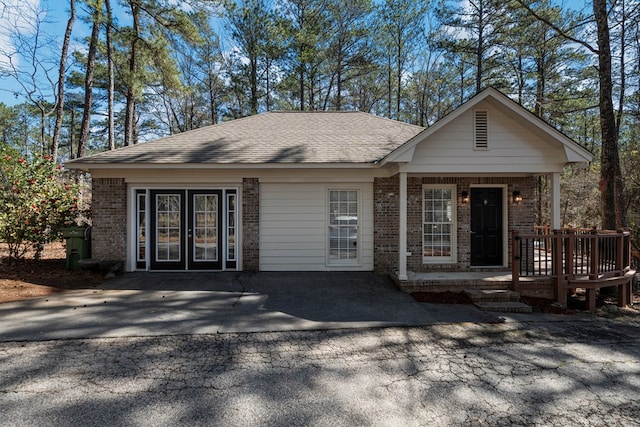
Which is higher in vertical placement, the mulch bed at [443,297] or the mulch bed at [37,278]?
the mulch bed at [37,278]

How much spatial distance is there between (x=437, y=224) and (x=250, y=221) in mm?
4792

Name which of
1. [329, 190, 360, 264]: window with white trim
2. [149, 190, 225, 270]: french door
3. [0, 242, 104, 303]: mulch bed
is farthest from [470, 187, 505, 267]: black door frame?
[0, 242, 104, 303]: mulch bed

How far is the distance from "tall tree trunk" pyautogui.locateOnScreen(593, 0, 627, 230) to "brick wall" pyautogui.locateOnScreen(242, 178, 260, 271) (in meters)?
8.42

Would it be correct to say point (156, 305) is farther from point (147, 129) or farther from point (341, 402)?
point (147, 129)

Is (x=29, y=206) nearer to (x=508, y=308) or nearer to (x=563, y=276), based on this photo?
(x=508, y=308)

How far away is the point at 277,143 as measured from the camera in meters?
8.98

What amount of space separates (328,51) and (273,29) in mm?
3374

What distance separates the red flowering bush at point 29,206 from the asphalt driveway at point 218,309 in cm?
295

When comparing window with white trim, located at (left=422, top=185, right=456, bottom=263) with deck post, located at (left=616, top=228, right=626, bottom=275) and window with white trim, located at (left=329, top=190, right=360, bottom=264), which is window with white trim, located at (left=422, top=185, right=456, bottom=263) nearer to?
window with white trim, located at (left=329, top=190, right=360, bottom=264)

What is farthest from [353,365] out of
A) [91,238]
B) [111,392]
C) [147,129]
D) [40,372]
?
[147,129]

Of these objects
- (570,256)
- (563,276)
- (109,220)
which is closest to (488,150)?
(570,256)

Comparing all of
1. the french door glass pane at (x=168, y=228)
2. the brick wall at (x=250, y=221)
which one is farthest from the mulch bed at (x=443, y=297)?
the french door glass pane at (x=168, y=228)

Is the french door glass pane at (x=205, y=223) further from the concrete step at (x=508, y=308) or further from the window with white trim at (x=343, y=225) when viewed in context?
the concrete step at (x=508, y=308)

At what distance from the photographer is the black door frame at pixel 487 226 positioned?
808 cm
